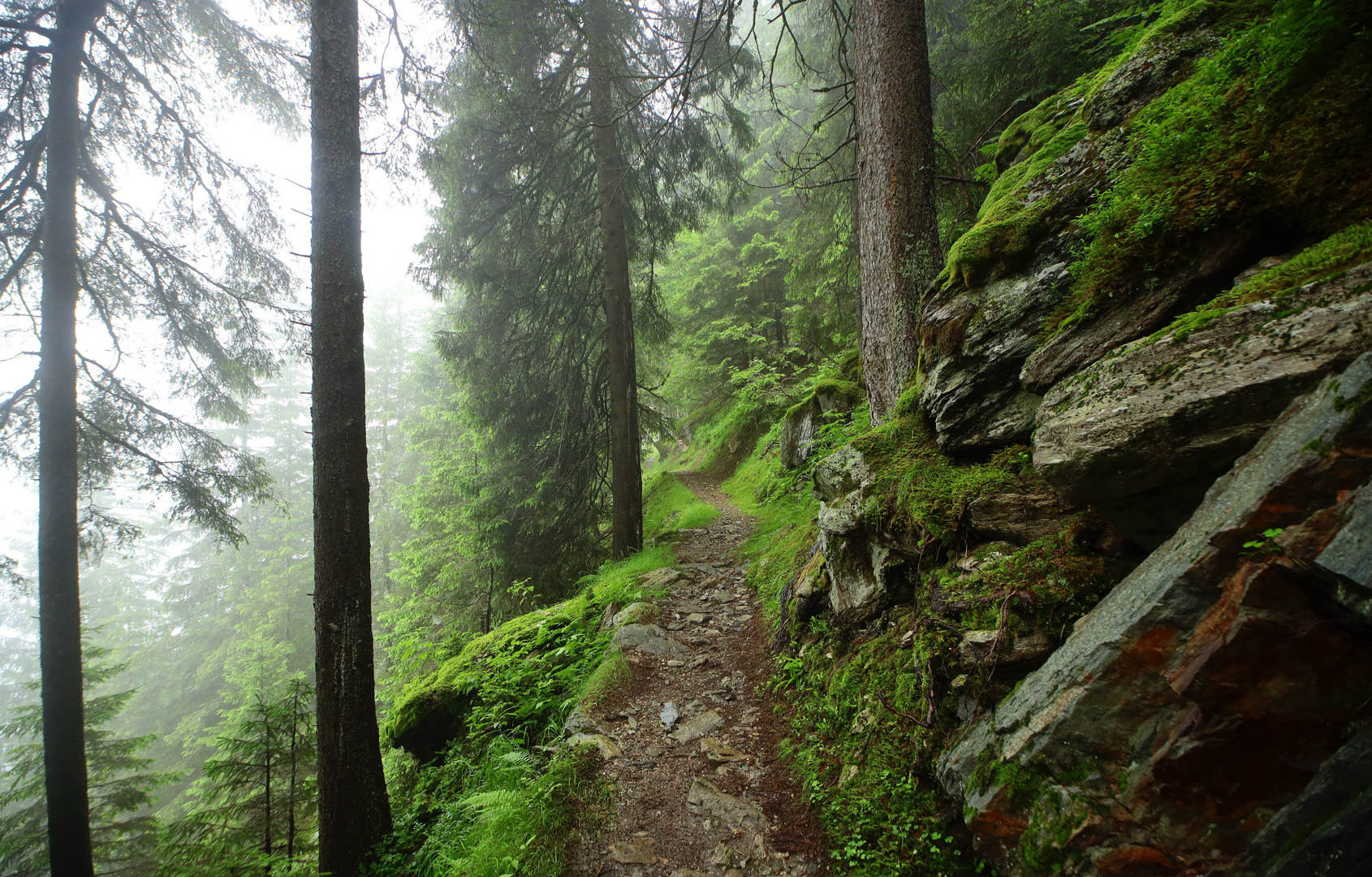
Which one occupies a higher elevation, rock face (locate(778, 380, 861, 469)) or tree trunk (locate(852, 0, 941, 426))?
tree trunk (locate(852, 0, 941, 426))

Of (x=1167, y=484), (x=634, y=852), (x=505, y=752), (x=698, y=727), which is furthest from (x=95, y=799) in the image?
(x=1167, y=484)

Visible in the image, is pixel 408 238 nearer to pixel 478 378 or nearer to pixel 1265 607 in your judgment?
pixel 478 378

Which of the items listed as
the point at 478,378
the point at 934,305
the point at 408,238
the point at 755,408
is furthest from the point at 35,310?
the point at 755,408

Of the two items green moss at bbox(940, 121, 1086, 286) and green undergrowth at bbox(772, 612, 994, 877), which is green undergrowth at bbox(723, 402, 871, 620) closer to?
green undergrowth at bbox(772, 612, 994, 877)

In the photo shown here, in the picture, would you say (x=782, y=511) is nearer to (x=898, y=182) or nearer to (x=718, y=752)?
(x=718, y=752)

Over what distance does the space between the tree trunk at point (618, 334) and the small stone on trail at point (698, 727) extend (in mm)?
4689

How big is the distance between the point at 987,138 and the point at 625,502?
720cm

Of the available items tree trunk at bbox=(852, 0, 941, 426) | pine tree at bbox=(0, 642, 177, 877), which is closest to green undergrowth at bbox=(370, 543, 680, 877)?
tree trunk at bbox=(852, 0, 941, 426)

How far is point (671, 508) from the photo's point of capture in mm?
13273

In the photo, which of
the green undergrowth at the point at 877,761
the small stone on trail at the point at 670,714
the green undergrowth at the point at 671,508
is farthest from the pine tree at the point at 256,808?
the green undergrowth at the point at 671,508

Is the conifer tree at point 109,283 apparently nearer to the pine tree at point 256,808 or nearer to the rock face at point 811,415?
the pine tree at point 256,808

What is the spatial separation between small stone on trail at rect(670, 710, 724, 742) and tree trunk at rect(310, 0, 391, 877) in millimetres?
2403

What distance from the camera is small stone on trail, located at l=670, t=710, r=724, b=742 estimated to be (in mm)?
3922

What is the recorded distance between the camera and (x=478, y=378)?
9.86 m
